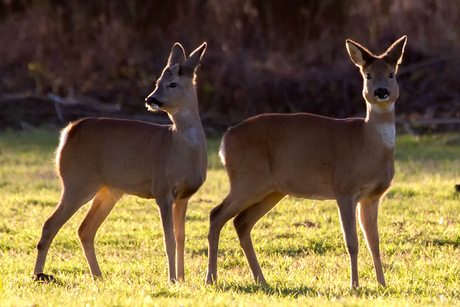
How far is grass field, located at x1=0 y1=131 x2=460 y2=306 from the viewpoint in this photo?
5.48m

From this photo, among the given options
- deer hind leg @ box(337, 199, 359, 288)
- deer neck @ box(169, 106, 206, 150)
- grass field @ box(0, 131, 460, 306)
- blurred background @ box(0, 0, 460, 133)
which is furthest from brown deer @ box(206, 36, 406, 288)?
blurred background @ box(0, 0, 460, 133)

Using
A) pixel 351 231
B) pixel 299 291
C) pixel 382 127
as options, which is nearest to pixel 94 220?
pixel 299 291

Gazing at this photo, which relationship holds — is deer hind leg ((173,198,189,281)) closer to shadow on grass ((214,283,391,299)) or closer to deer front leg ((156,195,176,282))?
deer front leg ((156,195,176,282))

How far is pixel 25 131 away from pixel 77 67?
3327 millimetres

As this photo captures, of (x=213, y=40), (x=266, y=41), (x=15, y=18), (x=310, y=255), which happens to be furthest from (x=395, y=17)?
(x=310, y=255)

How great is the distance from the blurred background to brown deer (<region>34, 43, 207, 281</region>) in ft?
40.3

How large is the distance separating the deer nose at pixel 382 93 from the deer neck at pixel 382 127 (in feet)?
0.63

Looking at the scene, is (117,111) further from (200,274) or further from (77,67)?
(200,274)

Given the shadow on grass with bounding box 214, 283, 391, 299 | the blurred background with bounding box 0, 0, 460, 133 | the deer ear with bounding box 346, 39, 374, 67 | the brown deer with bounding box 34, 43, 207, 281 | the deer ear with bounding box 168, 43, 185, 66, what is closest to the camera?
the shadow on grass with bounding box 214, 283, 391, 299

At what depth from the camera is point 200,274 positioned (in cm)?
692

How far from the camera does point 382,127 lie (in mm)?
6273

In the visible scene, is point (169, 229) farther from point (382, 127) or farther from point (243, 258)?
point (382, 127)

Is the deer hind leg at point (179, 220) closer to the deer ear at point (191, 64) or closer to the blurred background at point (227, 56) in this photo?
the deer ear at point (191, 64)

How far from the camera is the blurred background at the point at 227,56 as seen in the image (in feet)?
63.9
